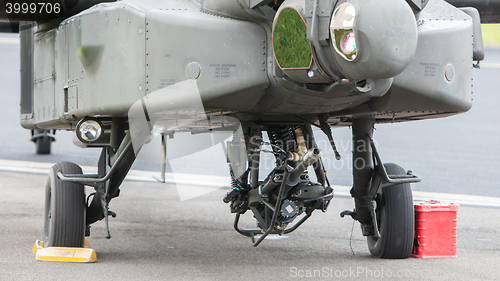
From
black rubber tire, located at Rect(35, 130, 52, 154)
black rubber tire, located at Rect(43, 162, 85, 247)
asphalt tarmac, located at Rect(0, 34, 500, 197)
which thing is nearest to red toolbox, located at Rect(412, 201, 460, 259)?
black rubber tire, located at Rect(43, 162, 85, 247)

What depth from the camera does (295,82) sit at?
12.9ft

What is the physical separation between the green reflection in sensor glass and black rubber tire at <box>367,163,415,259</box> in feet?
6.95

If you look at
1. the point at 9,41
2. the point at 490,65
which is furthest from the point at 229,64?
the point at 9,41

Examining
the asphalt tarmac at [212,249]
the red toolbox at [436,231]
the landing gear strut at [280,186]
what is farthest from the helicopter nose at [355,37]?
the red toolbox at [436,231]

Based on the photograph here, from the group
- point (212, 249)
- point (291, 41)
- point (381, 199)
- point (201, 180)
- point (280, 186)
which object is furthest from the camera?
point (201, 180)

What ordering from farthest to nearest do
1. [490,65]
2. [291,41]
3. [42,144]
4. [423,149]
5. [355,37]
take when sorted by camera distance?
1. [490,65]
2. [423,149]
3. [42,144]
4. [291,41]
5. [355,37]

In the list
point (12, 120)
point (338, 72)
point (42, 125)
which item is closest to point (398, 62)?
point (338, 72)

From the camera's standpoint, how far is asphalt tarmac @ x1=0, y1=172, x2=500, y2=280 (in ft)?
15.5

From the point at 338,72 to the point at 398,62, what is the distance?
1.21 ft

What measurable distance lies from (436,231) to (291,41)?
268cm

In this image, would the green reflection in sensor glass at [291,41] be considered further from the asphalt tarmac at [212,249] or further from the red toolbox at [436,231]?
the red toolbox at [436,231]

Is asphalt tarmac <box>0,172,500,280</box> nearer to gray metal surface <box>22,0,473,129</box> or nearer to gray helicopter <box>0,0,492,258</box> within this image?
gray helicopter <box>0,0,492,258</box>

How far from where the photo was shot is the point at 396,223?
17.6 feet

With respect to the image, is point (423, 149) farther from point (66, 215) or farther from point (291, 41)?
point (291, 41)
